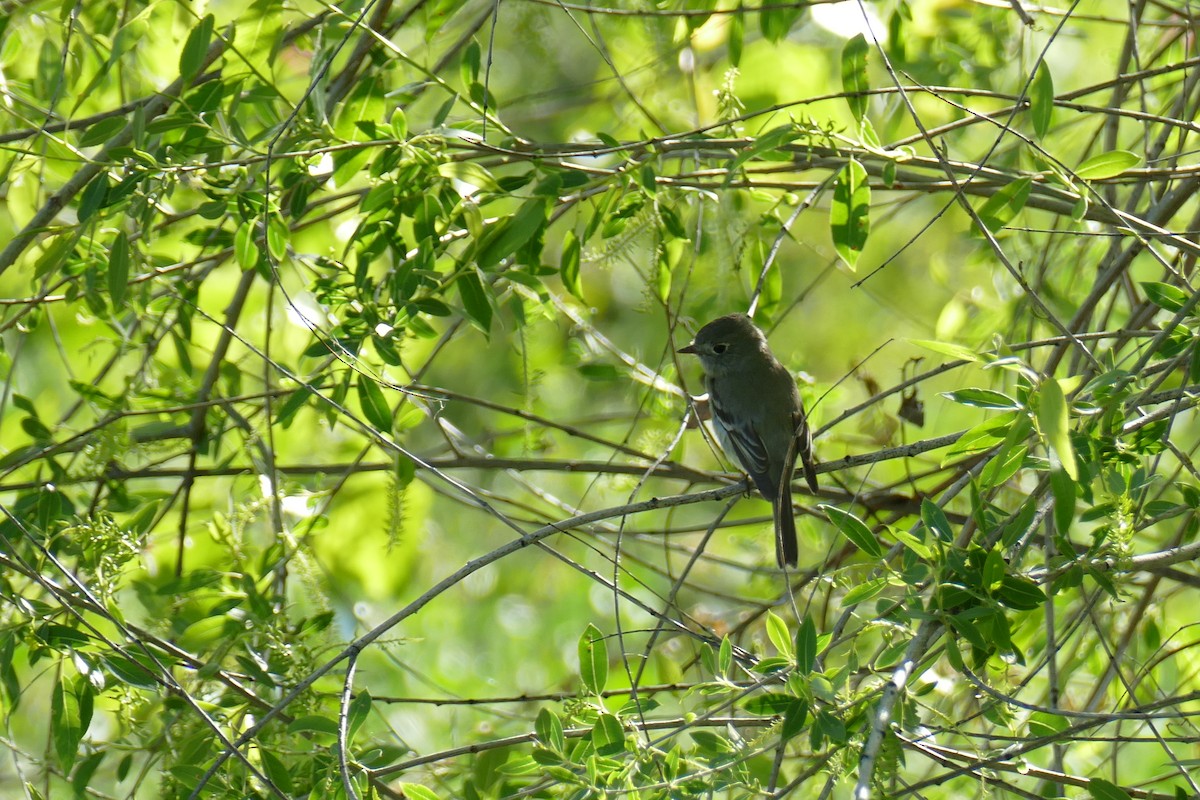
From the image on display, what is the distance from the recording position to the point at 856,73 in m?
3.27

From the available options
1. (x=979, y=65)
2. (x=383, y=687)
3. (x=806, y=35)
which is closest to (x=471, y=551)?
(x=383, y=687)

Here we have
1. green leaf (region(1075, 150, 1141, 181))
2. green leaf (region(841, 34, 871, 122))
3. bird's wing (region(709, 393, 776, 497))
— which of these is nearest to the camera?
green leaf (region(1075, 150, 1141, 181))

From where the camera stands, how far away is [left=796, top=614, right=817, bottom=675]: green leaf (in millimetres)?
2365

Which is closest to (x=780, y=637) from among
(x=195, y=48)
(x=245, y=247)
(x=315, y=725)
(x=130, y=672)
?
(x=315, y=725)

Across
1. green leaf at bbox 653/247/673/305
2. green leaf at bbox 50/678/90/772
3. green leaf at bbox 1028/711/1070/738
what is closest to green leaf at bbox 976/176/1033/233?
green leaf at bbox 653/247/673/305

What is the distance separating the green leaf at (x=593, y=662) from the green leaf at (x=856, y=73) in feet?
5.25

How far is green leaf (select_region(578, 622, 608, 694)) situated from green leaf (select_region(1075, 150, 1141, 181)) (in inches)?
66.0

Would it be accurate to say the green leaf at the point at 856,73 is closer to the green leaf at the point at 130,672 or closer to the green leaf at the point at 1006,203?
the green leaf at the point at 1006,203

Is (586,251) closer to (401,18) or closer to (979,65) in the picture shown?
(401,18)

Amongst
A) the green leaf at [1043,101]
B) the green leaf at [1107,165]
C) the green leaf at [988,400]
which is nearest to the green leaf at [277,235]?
the green leaf at [988,400]

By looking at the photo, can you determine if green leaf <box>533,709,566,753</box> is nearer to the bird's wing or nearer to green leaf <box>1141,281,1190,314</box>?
green leaf <box>1141,281,1190,314</box>

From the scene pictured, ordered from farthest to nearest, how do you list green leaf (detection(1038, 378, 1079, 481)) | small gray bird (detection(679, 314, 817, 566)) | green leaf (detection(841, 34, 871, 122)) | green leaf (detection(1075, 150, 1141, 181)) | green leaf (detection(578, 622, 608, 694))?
small gray bird (detection(679, 314, 817, 566)) < green leaf (detection(841, 34, 871, 122)) < green leaf (detection(1075, 150, 1141, 181)) < green leaf (detection(578, 622, 608, 694)) < green leaf (detection(1038, 378, 1079, 481))

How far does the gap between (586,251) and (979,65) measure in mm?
2309

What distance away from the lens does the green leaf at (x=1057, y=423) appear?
5.99ft
